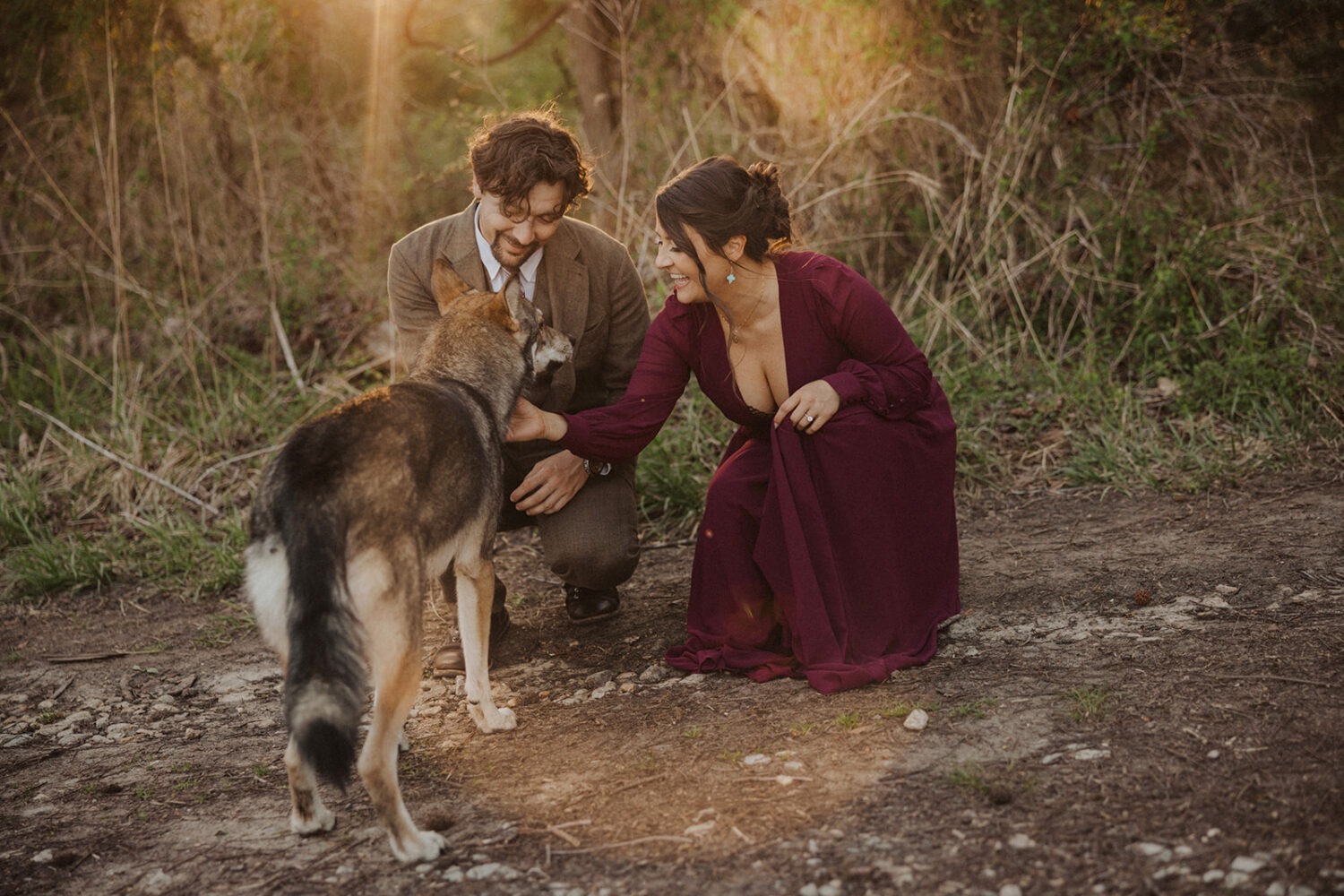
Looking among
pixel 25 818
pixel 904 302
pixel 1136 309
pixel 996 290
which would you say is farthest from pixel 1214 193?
pixel 25 818

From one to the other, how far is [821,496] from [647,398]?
799mm

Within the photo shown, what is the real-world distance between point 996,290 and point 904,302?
0.60 metres

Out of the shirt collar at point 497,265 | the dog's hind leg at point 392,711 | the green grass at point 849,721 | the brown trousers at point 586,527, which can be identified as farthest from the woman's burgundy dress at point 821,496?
the dog's hind leg at point 392,711

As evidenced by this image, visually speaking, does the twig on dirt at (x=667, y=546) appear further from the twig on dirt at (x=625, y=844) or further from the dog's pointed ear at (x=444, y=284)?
the twig on dirt at (x=625, y=844)

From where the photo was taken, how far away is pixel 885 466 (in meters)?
3.88

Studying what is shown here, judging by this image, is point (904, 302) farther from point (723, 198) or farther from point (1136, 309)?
point (723, 198)

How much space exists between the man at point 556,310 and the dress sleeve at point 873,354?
1.05 meters

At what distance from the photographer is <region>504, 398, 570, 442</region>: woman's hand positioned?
387 centimetres

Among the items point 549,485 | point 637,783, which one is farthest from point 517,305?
point 637,783

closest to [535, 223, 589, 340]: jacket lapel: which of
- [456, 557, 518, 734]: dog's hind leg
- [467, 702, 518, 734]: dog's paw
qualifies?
[456, 557, 518, 734]: dog's hind leg

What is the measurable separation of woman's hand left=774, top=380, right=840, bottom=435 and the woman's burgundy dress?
0.05m

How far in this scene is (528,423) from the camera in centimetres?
Answer: 390

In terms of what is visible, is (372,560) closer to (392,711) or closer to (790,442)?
(392,711)

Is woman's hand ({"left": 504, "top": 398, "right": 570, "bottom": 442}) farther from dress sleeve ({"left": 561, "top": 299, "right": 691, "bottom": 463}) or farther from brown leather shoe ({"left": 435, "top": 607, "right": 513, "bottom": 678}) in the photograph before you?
brown leather shoe ({"left": 435, "top": 607, "right": 513, "bottom": 678})
